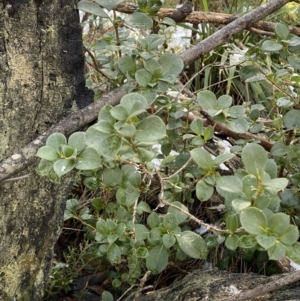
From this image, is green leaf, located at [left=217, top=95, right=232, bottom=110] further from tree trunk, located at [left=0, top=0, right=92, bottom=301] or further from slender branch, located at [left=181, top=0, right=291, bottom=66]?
tree trunk, located at [left=0, top=0, right=92, bottom=301]

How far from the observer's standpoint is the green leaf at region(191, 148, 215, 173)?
2.30 ft

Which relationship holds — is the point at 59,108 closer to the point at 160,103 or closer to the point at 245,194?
the point at 160,103

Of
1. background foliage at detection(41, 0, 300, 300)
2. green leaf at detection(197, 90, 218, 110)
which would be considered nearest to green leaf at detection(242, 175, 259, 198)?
background foliage at detection(41, 0, 300, 300)

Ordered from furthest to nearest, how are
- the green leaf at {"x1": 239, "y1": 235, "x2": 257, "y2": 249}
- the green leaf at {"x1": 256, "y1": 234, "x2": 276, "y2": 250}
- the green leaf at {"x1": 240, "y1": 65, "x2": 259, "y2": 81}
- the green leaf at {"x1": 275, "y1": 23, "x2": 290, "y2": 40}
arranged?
the green leaf at {"x1": 240, "y1": 65, "x2": 259, "y2": 81}
the green leaf at {"x1": 275, "y1": 23, "x2": 290, "y2": 40}
the green leaf at {"x1": 239, "y1": 235, "x2": 257, "y2": 249}
the green leaf at {"x1": 256, "y1": 234, "x2": 276, "y2": 250}

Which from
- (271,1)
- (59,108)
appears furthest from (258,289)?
(271,1)

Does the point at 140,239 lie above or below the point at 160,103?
below

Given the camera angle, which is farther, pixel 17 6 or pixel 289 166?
pixel 289 166

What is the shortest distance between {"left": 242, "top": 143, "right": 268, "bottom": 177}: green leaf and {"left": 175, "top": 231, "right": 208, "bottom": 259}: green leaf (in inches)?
7.7

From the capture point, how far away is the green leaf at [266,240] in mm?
558

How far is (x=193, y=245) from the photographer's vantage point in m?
0.76

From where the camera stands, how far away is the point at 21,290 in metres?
0.92

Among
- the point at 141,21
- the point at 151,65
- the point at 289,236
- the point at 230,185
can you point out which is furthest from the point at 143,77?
the point at 289,236

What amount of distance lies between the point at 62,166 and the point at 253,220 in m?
0.25

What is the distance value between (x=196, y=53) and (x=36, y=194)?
0.39 m
